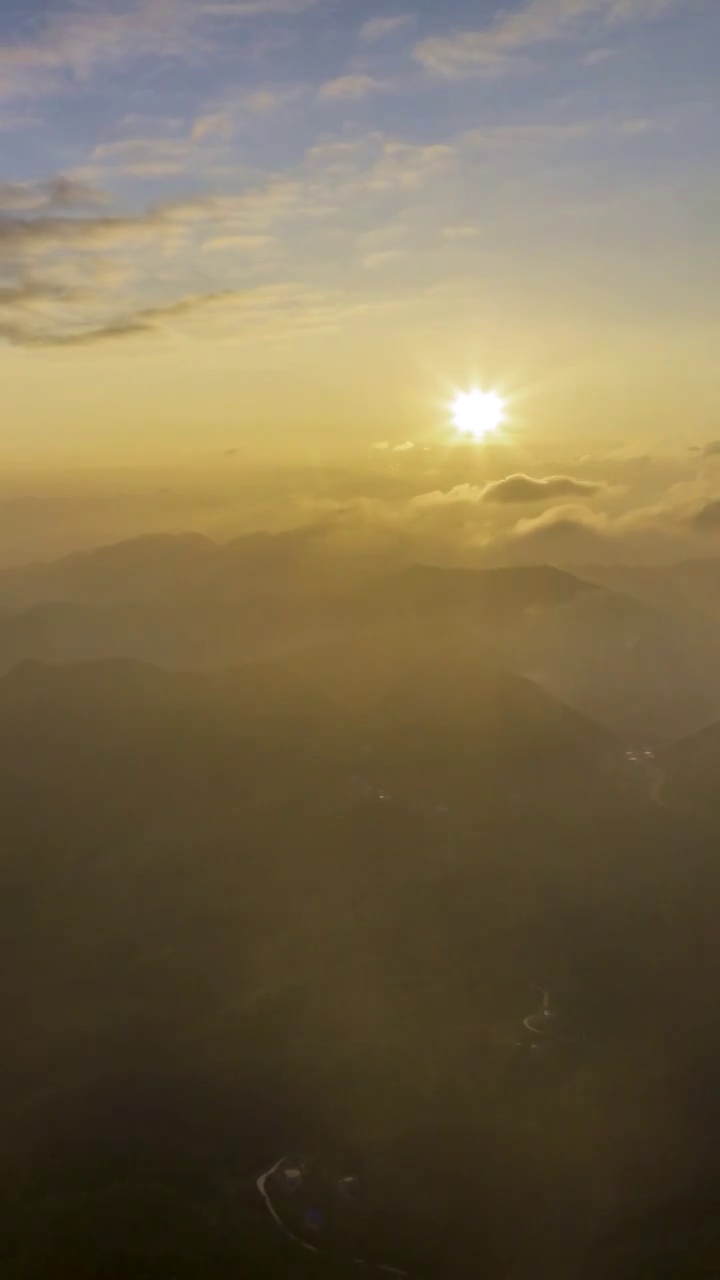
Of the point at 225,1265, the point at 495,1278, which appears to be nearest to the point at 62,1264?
the point at 225,1265

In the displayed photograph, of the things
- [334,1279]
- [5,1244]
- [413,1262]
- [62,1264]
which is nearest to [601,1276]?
[413,1262]

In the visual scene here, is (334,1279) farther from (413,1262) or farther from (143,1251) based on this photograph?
(143,1251)

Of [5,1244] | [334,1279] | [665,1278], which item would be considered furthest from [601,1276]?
[5,1244]

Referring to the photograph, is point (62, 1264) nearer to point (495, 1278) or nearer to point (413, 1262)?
point (413, 1262)

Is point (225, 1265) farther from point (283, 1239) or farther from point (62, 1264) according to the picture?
point (62, 1264)

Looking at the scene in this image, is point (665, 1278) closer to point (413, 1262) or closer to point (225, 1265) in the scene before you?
point (413, 1262)
